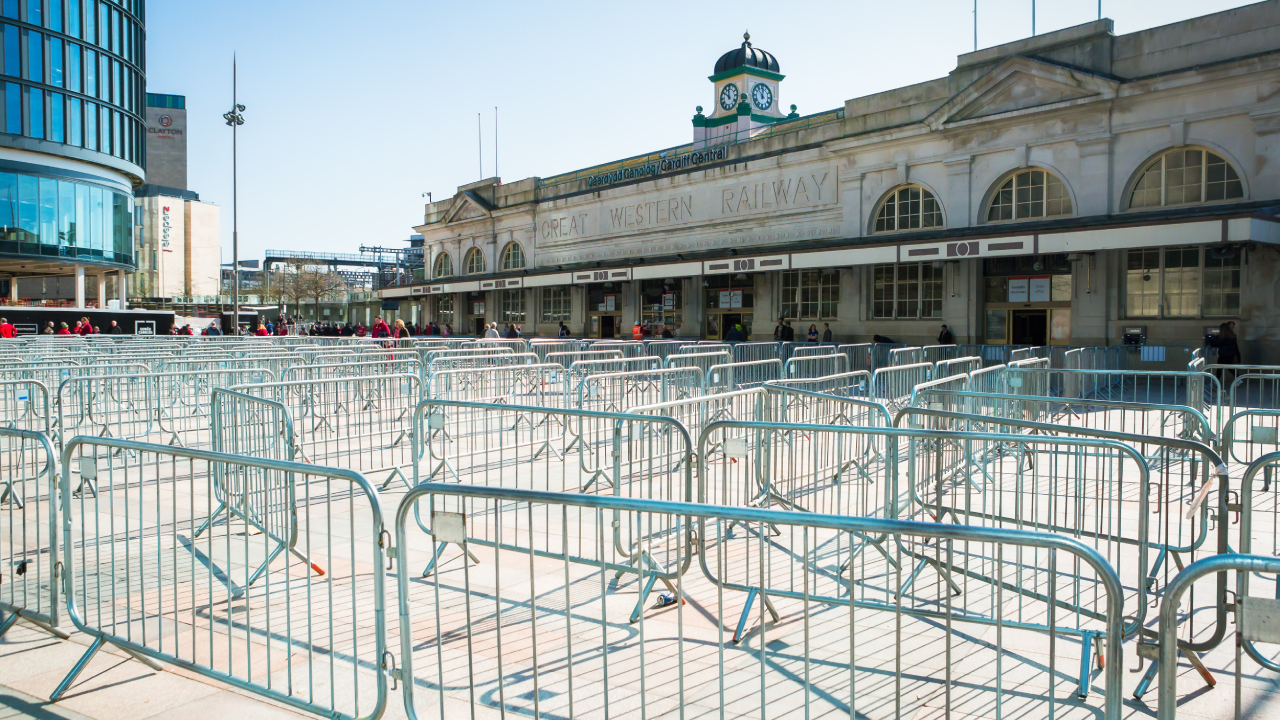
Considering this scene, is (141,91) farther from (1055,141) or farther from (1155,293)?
(1155,293)

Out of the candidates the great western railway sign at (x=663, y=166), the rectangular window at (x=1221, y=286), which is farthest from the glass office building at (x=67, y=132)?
the rectangular window at (x=1221, y=286)

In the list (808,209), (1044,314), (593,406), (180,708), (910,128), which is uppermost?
(910,128)

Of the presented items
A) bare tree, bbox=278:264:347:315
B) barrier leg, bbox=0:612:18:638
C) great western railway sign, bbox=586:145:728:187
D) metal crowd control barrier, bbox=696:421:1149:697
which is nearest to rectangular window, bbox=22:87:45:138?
great western railway sign, bbox=586:145:728:187

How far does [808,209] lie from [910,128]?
5.35 metres

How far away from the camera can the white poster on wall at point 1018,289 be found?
2675cm

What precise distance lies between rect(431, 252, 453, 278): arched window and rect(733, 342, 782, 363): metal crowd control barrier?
116ft

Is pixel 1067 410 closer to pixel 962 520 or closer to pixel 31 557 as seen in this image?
pixel 962 520

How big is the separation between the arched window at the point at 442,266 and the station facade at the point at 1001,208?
1447 cm

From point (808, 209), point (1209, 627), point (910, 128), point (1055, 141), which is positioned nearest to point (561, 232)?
point (808, 209)

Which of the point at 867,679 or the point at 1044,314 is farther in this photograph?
the point at 1044,314

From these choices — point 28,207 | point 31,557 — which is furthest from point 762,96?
point 31,557

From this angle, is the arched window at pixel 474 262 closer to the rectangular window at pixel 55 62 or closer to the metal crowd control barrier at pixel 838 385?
the rectangular window at pixel 55 62

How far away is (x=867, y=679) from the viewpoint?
4371mm

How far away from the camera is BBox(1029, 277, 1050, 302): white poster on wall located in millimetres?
26250
